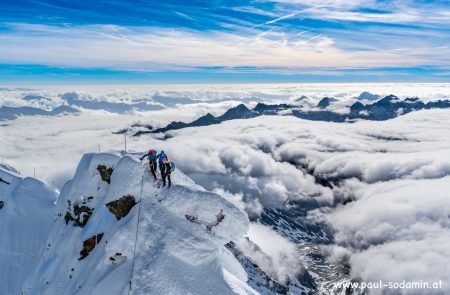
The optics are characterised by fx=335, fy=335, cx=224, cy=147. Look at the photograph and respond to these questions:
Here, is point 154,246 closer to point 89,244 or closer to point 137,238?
point 137,238

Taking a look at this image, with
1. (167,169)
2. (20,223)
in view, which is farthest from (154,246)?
(20,223)

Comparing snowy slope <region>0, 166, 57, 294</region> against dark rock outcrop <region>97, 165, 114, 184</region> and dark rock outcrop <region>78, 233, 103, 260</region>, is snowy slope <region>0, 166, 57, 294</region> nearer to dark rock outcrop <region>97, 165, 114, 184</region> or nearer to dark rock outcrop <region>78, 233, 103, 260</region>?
dark rock outcrop <region>78, 233, 103, 260</region>

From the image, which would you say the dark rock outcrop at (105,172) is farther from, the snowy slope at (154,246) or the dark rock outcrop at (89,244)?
the dark rock outcrop at (89,244)

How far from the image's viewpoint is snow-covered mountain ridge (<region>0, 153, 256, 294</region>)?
27562 mm

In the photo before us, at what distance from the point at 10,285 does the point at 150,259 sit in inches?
2016

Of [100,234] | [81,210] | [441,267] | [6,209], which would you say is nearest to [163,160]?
[100,234]

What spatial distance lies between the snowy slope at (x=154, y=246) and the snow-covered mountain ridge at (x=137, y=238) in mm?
79

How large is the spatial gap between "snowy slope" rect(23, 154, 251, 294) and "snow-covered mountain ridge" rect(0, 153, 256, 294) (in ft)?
0.26

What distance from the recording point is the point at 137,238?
3092cm

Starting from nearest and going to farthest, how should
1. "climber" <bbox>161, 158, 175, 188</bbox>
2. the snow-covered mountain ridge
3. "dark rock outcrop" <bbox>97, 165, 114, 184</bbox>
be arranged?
the snow-covered mountain ridge
"climber" <bbox>161, 158, 175, 188</bbox>
"dark rock outcrop" <bbox>97, 165, 114, 184</bbox>

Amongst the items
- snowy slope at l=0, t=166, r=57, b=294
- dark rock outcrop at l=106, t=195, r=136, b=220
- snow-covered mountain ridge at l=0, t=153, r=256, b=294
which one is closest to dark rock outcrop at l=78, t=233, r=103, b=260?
snow-covered mountain ridge at l=0, t=153, r=256, b=294

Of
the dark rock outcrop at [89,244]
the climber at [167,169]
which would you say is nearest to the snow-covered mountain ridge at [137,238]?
the dark rock outcrop at [89,244]

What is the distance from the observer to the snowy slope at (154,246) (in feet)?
89.3

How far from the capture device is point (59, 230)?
5247 cm
